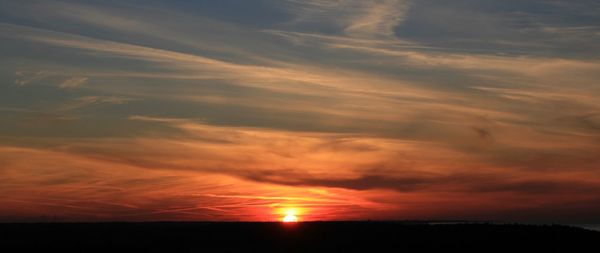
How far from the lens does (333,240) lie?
224ft

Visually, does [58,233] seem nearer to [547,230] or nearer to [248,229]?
[248,229]

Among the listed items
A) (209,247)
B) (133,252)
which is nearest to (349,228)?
(209,247)

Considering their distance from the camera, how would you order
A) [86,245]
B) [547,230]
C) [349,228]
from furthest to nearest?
[349,228], [547,230], [86,245]

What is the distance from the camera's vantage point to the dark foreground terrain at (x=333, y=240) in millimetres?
63719

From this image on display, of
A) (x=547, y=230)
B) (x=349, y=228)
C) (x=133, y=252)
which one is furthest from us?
(x=349, y=228)

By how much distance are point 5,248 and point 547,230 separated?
46.3 meters

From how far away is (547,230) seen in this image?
7394cm

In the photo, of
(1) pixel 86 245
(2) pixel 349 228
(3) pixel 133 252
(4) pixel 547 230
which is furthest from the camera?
(2) pixel 349 228

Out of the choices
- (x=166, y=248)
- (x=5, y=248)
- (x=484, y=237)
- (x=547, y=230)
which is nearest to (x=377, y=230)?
(x=484, y=237)

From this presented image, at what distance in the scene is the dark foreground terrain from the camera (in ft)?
209

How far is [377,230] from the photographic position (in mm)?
75000

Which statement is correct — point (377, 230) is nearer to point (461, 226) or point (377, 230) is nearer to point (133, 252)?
point (461, 226)

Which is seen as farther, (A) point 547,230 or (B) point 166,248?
Answer: (A) point 547,230

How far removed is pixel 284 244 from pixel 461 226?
737 inches
